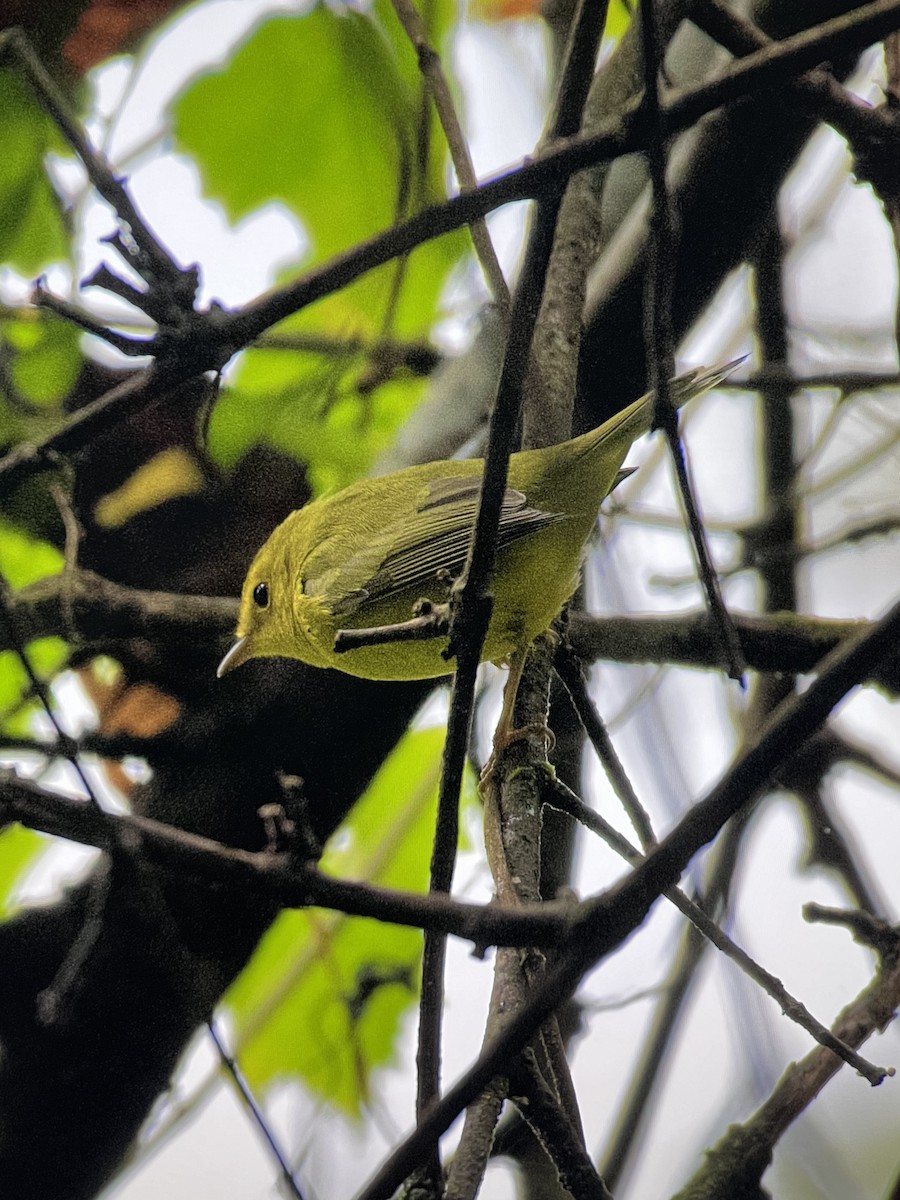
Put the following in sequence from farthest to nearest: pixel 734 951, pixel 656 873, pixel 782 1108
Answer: pixel 782 1108, pixel 734 951, pixel 656 873

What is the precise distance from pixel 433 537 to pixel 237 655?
549 mm

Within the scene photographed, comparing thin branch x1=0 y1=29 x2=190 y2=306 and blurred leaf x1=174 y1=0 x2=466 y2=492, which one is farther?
blurred leaf x1=174 y1=0 x2=466 y2=492

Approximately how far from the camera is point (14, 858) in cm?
232

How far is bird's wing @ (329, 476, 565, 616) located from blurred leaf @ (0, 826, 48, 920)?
2.67 ft

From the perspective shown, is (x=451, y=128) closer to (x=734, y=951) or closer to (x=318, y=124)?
(x=318, y=124)

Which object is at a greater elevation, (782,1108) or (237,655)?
(237,655)

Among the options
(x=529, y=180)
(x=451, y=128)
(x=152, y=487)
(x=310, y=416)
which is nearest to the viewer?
(x=529, y=180)

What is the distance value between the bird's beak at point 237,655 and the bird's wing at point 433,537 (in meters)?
0.25

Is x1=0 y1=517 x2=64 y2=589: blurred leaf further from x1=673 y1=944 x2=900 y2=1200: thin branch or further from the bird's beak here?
x1=673 y1=944 x2=900 y2=1200: thin branch

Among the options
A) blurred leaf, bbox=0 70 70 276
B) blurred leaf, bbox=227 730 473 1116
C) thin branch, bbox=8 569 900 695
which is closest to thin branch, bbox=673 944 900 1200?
thin branch, bbox=8 569 900 695

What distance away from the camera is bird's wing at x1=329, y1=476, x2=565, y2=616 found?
188 cm

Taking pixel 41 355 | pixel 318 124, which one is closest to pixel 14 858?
pixel 41 355

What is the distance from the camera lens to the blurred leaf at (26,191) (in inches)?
85.4

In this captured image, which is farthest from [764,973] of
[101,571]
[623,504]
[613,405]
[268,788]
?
[101,571]
